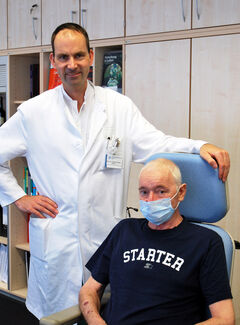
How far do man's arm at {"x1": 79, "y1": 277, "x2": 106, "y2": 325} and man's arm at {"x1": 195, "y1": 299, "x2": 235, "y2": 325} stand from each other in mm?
407

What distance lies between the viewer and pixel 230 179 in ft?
8.26

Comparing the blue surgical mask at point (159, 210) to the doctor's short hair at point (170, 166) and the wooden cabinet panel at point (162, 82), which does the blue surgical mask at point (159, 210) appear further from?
the wooden cabinet panel at point (162, 82)

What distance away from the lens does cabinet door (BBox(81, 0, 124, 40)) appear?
2.87m

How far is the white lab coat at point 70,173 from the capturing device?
2.03 meters

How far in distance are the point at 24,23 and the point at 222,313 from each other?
2.62m

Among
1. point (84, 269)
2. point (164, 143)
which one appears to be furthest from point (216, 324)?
point (164, 143)

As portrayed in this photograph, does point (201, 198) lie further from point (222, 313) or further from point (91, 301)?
point (91, 301)

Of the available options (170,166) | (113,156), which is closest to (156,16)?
(113,156)

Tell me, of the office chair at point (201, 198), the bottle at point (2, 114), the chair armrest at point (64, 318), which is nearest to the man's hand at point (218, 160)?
the office chair at point (201, 198)

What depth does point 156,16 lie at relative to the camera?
2689 millimetres

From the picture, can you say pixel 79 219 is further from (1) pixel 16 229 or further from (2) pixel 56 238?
(1) pixel 16 229

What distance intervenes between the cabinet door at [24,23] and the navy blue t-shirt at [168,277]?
6.85 feet

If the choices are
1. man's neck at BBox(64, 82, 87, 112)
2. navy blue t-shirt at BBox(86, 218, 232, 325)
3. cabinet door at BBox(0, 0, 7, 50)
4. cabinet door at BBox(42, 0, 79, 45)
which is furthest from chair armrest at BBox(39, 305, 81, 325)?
cabinet door at BBox(0, 0, 7, 50)

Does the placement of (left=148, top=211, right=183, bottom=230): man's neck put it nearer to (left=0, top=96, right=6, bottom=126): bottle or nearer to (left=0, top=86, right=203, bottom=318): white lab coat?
(left=0, top=86, right=203, bottom=318): white lab coat
